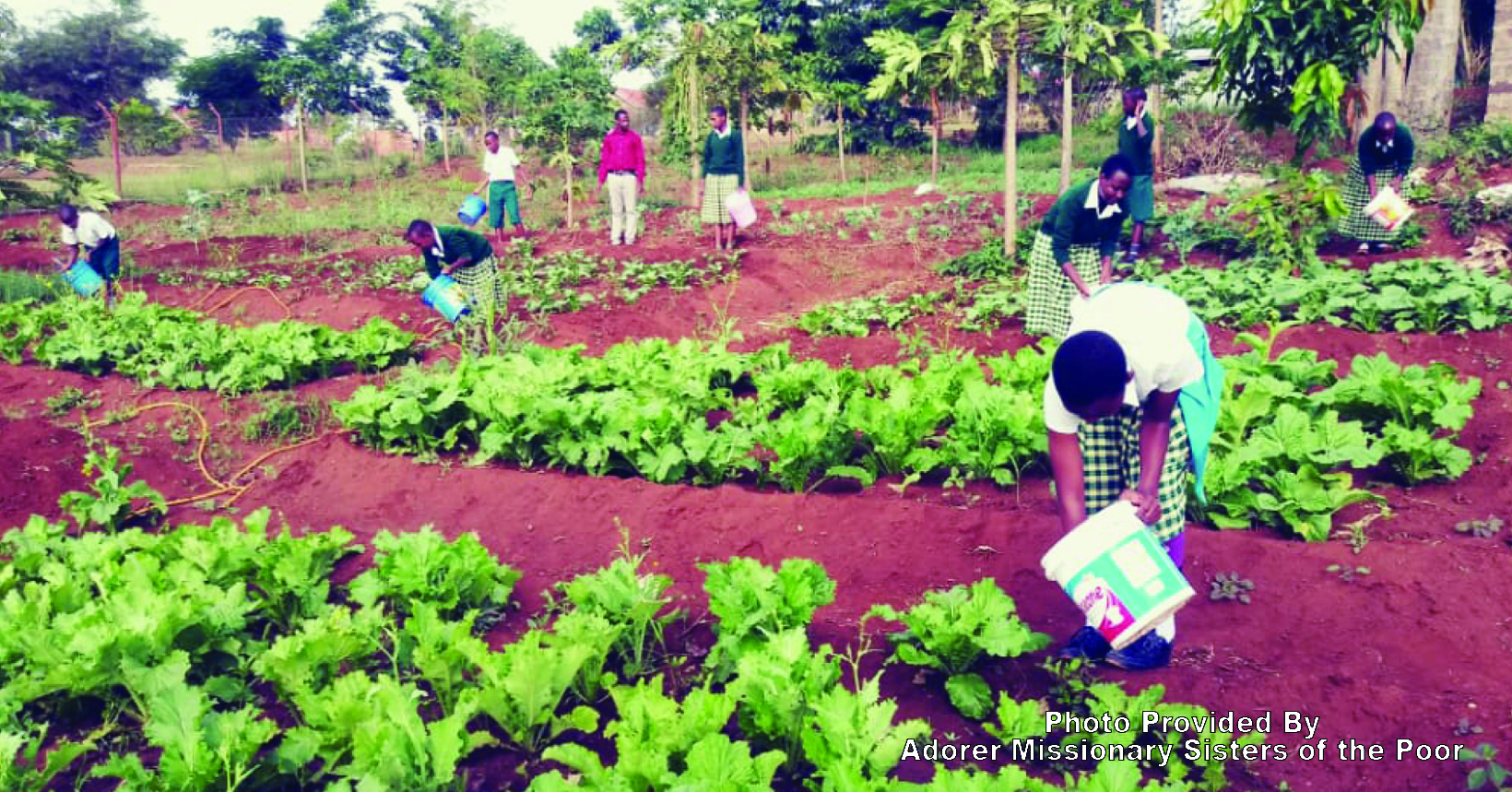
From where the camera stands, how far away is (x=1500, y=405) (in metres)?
5.77

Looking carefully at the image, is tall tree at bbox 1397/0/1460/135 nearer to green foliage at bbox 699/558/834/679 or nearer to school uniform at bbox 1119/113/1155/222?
school uniform at bbox 1119/113/1155/222

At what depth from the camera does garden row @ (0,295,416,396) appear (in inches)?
310

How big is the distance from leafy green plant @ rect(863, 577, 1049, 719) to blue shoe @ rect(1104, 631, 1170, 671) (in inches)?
11.6

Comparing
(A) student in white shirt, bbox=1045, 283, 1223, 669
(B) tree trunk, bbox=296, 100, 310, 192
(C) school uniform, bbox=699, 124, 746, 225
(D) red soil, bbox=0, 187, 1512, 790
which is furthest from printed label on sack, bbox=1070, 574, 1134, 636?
(B) tree trunk, bbox=296, 100, 310, 192

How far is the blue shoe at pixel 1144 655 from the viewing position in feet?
11.4

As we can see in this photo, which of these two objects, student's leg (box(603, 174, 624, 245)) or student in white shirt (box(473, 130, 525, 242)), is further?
student in white shirt (box(473, 130, 525, 242))

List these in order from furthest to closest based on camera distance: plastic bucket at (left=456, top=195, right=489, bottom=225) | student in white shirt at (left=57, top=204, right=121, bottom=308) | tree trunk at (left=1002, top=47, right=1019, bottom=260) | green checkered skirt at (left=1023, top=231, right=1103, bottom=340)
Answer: student in white shirt at (left=57, top=204, right=121, bottom=308) → plastic bucket at (left=456, top=195, right=489, bottom=225) → tree trunk at (left=1002, top=47, right=1019, bottom=260) → green checkered skirt at (left=1023, top=231, right=1103, bottom=340)

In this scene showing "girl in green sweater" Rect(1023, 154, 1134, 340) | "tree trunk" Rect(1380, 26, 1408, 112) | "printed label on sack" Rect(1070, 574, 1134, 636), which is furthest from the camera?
"tree trunk" Rect(1380, 26, 1408, 112)

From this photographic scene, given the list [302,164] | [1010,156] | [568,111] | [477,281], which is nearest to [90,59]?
[302,164]

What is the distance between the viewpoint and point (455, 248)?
8.40 metres

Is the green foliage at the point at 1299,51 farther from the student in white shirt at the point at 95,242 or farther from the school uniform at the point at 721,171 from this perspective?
the student in white shirt at the point at 95,242

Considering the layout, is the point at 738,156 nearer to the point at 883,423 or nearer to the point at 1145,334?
the point at 883,423

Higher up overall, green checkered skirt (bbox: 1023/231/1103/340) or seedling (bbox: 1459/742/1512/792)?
green checkered skirt (bbox: 1023/231/1103/340)

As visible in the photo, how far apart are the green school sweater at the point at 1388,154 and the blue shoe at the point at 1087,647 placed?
7.06m
